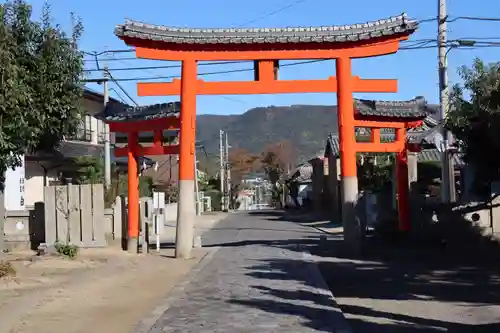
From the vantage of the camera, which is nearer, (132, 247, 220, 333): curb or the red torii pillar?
(132, 247, 220, 333): curb

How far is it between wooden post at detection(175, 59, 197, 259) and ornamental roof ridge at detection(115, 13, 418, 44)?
87 cm

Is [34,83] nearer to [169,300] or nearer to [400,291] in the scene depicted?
[169,300]

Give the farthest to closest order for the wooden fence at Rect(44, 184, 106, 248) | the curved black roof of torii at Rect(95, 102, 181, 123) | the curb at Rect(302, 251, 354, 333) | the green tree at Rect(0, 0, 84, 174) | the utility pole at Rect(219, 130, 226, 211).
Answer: the utility pole at Rect(219, 130, 226, 211) < the curved black roof of torii at Rect(95, 102, 181, 123) < the wooden fence at Rect(44, 184, 106, 248) < the green tree at Rect(0, 0, 84, 174) < the curb at Rect(302, 251, 354, 333)

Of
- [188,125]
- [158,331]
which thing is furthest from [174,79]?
[158,331]

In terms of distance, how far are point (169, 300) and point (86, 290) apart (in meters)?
2.48

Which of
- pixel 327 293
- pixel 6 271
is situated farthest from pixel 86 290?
pixel 327 293

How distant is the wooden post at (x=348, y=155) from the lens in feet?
66.0

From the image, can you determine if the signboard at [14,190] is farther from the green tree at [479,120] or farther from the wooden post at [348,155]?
the green tree at [479,120]

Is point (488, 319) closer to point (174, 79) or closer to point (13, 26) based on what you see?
point (13, 26)

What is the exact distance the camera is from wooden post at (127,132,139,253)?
22281 millimetres

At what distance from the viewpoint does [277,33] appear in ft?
66.1

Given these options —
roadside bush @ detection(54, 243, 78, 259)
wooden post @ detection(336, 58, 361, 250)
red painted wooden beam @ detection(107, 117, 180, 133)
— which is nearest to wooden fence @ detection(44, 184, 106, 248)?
roadside bush @ detection(54, 243, 78, 259)

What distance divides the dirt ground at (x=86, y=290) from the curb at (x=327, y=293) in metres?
2.85

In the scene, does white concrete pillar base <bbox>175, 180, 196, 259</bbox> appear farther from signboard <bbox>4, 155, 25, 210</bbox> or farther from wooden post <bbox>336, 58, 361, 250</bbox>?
signboard <bbox>4, 155, 25, 210</bbox>
